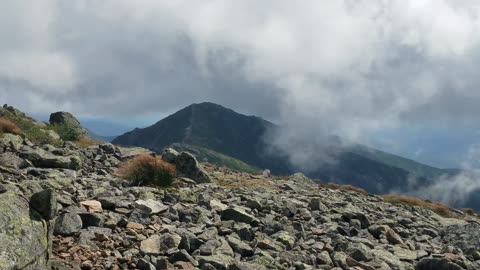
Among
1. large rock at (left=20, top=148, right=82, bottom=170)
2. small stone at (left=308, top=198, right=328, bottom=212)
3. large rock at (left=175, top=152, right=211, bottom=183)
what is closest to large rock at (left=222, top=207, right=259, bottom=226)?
small stone at (left=308, top=198, right=328, bottom=212)

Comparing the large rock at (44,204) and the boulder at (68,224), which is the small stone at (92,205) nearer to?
the boulder at (68,224)

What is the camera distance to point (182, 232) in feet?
49.0

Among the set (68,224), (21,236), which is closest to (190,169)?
(68,224)

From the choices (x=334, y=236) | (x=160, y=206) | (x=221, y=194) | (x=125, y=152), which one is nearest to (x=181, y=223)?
(x=160, y=206)

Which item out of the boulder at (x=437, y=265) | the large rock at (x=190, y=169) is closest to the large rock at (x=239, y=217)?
the boulder at (x=437, y=265)

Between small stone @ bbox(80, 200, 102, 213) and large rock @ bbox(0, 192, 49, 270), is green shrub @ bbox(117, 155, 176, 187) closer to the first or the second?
small stone @ bbox(80, 200, 102, 213)

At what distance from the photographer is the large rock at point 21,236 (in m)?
8.59

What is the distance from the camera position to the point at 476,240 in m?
23.8

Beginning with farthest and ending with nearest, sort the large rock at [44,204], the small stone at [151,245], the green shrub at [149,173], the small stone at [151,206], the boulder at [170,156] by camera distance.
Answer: the boulder at [170,156], the green shrub at [149,173], the small stone at [151,206], the small stone at [151,245], the large rock at [44,204]

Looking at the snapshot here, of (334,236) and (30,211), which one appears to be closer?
(30,211)

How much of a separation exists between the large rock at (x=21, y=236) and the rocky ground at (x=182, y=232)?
0.02m

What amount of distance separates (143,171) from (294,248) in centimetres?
1275

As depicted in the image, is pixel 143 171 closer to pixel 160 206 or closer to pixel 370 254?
pixel 160 206

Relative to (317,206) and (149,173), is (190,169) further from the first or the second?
(317,206)
